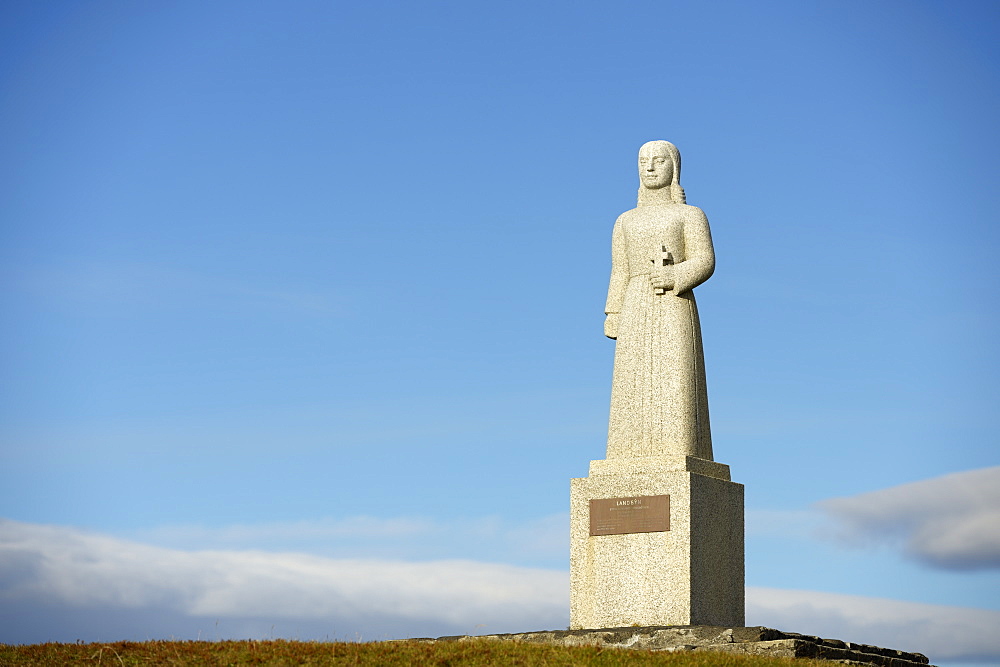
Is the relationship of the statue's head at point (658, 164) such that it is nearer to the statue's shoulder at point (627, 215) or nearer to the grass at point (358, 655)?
the statue's shoulder at point (627, 215)

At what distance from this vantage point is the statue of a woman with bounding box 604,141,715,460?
1884cm

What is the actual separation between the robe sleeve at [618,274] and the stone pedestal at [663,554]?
2370 millimetres

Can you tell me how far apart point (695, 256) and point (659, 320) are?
1.02 m

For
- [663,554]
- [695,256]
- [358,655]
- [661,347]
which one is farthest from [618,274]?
[358,655]

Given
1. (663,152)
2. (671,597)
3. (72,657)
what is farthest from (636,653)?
(663,152)

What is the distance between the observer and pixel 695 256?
63.3 feet

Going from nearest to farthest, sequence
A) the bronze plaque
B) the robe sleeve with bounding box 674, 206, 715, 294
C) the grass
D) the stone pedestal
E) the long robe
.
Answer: the grass, the stone pedestal, the bronze plaque, the long robe, the robe sleeve with bounding box 674, 206, 715, 294

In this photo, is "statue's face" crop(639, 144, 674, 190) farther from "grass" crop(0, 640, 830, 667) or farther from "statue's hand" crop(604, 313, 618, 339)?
"grass" crop(0, 640, 830, 667)

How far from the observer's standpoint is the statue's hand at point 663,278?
755 inches

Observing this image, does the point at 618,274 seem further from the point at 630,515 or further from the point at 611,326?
the point at 630,515

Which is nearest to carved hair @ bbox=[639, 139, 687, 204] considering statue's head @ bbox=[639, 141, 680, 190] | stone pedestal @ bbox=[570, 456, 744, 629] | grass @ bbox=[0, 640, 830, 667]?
statue's head @ bbox=[639, 141, 680, 190]

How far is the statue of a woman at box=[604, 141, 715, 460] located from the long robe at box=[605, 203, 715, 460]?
0.01 meters

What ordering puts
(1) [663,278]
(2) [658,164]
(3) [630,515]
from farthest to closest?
(2) [658,164]
(1) [663,278]
(3) [630,515]

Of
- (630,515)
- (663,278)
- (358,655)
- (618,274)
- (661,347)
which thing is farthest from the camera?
(618,274)
